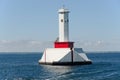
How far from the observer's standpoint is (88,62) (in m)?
81.5

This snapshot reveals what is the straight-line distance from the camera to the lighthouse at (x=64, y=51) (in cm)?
7838

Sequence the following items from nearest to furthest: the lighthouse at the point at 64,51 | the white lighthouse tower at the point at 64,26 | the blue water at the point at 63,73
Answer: the blue water at the point at 63,73 → the lighthouse at the point at 64,51 → the white lighthouse tower at the point at 64,26

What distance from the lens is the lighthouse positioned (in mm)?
78375

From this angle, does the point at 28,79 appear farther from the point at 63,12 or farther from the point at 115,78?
the point at 63,12

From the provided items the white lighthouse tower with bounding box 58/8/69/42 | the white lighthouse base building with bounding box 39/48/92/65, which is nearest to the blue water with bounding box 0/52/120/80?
the white lighthouse base building with bounding box 39/48/92/65

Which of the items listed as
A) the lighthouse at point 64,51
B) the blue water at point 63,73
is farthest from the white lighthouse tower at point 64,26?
the blue water at point 63,73

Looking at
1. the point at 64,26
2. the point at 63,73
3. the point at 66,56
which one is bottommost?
the point at 63,73

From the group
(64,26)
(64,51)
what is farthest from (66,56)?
(64,26)

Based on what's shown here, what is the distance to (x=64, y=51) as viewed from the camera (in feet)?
257

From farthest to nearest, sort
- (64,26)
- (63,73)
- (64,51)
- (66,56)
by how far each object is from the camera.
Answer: (64,26) → (64,51) → (66,56) → (63,73)

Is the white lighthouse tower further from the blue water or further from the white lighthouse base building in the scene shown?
the blue water

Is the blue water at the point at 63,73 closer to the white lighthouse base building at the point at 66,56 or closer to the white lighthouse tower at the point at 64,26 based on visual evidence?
the white lighthouse base building at the point at 66,56

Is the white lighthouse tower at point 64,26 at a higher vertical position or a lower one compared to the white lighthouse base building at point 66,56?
higher

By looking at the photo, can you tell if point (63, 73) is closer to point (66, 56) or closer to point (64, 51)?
point (66, 56)
